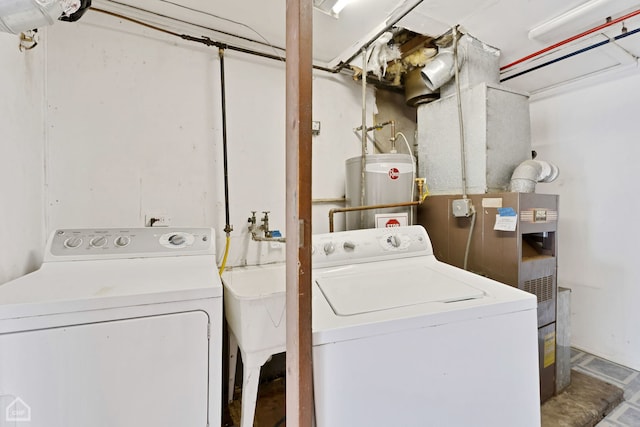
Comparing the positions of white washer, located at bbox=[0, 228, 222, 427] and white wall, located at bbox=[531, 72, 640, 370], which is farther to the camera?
white wall, located at bbox=[531, 72, 640, 370]

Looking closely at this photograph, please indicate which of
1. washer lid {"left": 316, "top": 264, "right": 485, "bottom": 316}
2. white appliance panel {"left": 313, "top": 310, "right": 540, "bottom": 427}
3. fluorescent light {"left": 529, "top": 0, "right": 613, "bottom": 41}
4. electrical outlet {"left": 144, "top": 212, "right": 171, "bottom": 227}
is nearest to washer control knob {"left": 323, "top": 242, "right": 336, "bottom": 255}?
washer lid {"left": 316, "top": 264, "right": 485, "bottom": 316}

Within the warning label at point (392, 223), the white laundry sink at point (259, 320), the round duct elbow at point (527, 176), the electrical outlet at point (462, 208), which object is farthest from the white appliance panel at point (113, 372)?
the round duct elbow at point (527, 176)

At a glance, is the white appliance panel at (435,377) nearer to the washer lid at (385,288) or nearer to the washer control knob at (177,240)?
the washer lid at (385,288)

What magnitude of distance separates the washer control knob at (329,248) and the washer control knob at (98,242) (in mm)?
1033

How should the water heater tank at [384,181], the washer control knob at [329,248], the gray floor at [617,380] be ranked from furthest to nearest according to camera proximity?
the water heater tank at [384,181] → the gray floor at [617,380] → the washer control knob at [329,248]

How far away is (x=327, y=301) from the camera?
1001 mm

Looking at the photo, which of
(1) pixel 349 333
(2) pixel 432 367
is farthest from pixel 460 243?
(1) pixel 349 333

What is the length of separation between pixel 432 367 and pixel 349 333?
30 cm

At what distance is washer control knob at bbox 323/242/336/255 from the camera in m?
1.42

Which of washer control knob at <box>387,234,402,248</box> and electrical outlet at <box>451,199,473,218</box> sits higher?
electrical outlet at <box>451,199,473,218</box>

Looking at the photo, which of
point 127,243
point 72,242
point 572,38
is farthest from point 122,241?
point 572,38

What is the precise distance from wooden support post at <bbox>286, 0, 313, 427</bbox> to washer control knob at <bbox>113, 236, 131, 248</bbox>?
1064mm

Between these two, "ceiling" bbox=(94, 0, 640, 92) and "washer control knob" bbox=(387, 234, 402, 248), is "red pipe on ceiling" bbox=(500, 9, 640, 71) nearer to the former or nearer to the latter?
"ceiling" bbox=(94, 0, 640, 92)

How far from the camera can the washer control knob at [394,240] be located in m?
1.55
